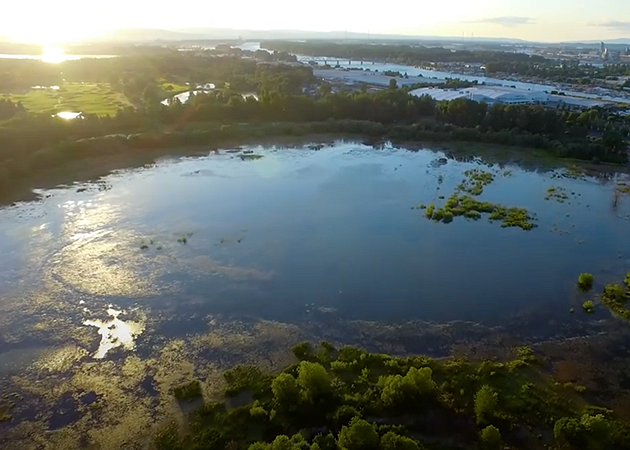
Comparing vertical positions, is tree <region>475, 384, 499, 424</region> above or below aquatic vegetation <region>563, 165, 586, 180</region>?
below

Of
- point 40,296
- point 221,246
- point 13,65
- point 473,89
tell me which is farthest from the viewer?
point 13,65

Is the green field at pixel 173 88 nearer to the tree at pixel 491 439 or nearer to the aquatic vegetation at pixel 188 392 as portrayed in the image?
the aquatic vegetation at pixel 188 392

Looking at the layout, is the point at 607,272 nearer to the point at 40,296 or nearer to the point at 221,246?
the point at 221,246

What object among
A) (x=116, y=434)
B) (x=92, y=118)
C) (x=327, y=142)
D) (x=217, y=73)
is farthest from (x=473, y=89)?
(x=116, y=434)

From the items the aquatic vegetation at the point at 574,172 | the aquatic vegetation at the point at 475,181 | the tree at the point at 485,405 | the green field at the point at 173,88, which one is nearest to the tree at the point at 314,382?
the tree at the point at 485,405

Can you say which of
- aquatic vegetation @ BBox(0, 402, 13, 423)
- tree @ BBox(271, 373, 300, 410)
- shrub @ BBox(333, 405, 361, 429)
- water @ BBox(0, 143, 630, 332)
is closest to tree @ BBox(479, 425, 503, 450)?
shrub @ BBox(333, 405, 361, 429)

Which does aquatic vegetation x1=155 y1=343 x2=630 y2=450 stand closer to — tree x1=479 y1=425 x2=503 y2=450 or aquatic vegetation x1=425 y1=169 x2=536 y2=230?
tree x1=479 y1=425 x2=503 y2=450
